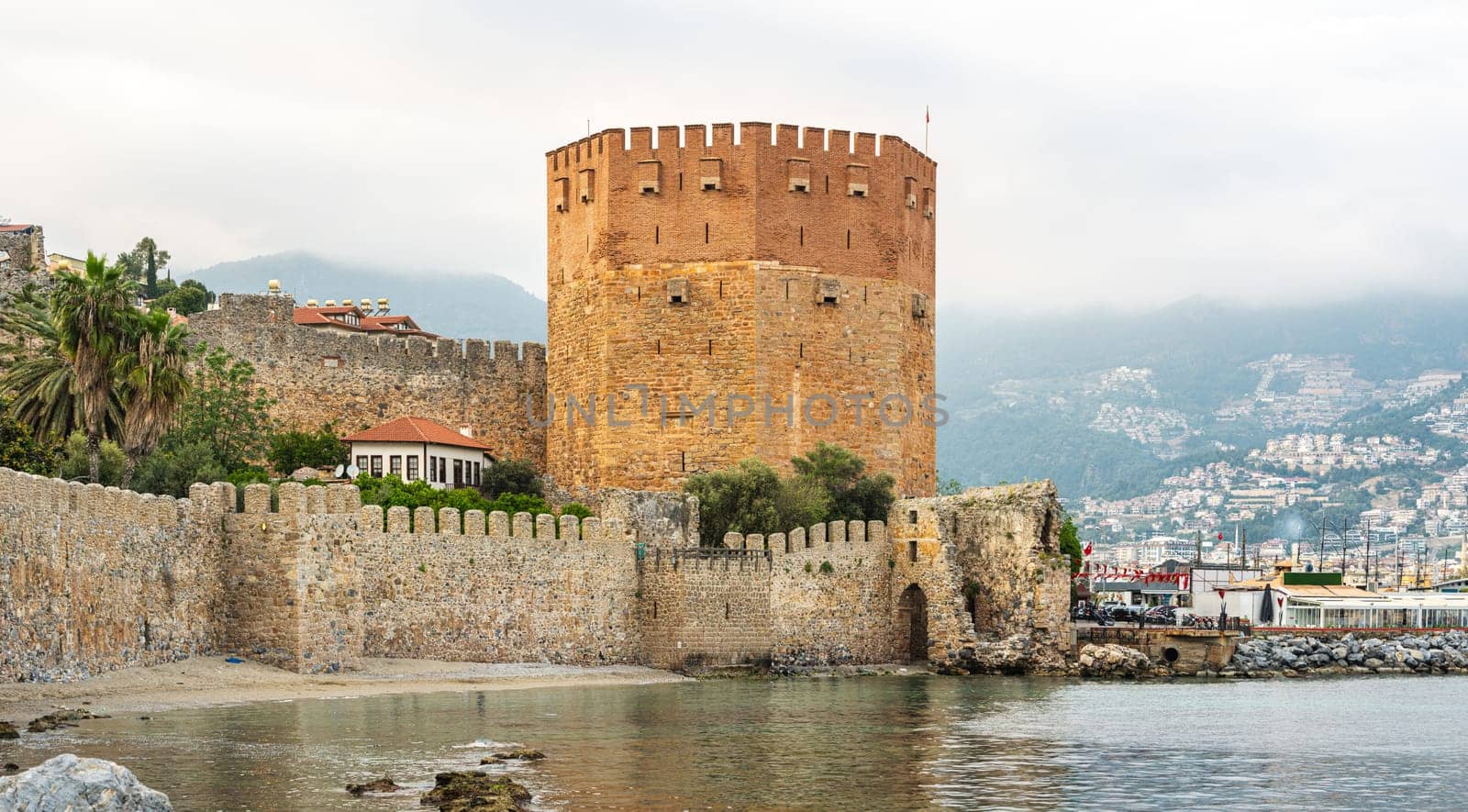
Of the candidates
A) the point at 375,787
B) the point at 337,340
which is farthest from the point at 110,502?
the point at 337,340

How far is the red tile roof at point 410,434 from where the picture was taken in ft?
145

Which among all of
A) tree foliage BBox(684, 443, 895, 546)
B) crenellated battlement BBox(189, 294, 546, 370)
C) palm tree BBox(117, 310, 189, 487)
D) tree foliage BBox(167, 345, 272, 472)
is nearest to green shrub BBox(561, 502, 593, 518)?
tree foliage BBox(684, 443, 895, 546)

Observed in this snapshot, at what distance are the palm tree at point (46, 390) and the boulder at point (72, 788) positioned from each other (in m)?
20.9

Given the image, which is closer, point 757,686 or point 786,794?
point 786,794

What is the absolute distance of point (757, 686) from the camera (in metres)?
35.7

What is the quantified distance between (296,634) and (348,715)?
389cm

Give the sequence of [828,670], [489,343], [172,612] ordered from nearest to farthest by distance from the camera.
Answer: [172,612]
[828,670]
[489,343]

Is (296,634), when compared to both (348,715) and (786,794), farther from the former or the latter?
(786,794)

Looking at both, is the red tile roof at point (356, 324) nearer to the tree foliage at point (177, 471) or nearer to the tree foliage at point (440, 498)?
the tree foliage at point (440, 498)

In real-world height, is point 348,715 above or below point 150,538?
below

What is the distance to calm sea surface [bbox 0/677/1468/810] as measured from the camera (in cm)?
2062

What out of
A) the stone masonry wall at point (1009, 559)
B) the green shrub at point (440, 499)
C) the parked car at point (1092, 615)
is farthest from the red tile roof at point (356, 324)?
the parked car at point (1092, 615)

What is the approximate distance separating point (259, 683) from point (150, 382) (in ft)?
21.5

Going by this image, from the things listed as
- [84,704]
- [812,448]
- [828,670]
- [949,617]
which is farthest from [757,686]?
[84,704]
